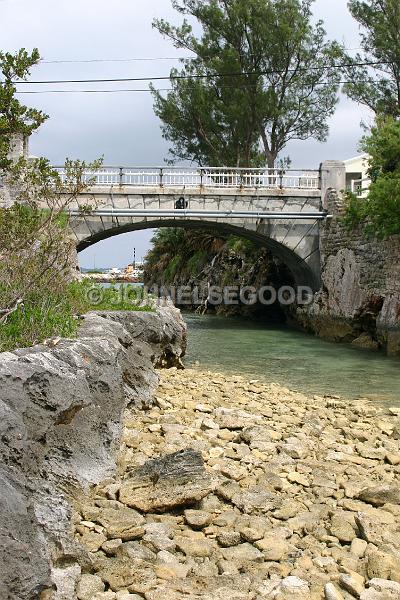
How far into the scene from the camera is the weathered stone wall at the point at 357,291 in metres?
16.4

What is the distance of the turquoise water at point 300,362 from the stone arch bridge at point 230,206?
3670 millimetres

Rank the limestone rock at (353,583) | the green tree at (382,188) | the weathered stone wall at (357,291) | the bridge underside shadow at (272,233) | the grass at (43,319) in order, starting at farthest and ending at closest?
the bridge underside shadow at (272,233) < the weathered stone wall at (357,291) < the green tree at (382,188) < the grass at (43,319) < the limestone rock at (353,583)

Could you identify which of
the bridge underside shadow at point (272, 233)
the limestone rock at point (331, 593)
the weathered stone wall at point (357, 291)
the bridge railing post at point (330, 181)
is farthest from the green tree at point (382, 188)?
the limestone rock at point (331, 593)

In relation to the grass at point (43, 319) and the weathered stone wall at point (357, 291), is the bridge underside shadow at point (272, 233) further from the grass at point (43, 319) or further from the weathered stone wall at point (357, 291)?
the grass at point (43, 319)

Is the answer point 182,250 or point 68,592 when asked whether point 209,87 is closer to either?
point 182,250

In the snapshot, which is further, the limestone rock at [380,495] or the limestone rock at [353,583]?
the limestone rock at [380,495]

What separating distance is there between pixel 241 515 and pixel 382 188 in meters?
12.2

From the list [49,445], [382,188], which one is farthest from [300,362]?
[49,445]

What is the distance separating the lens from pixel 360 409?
8734 millimetres

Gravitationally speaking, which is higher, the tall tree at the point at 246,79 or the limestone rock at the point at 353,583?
the tall tree at the point at 246,79

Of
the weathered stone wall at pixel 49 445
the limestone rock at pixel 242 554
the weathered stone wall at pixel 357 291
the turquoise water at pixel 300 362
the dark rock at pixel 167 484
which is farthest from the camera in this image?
the weathered stone wall at pixel 357 291

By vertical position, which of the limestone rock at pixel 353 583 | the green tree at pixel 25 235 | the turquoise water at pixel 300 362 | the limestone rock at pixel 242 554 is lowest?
the limestone rock at pixel 353 583

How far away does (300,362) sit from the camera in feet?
46.1

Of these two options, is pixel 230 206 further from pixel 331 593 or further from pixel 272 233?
pixel 331 593
